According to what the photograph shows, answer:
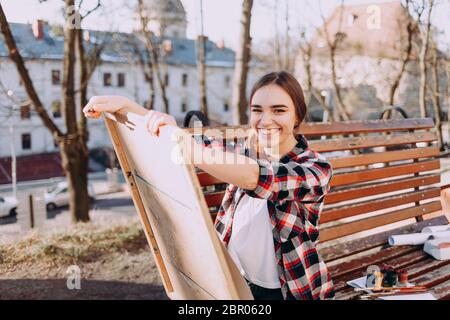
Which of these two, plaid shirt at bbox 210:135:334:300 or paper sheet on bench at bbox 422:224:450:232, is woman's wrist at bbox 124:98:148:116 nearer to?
plaid shirt at bbox 210:135:334:300

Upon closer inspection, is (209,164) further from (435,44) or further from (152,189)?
(435,44)

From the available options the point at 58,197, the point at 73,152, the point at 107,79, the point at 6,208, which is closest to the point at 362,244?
the point at 6,208

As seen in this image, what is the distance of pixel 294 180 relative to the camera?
1.78m

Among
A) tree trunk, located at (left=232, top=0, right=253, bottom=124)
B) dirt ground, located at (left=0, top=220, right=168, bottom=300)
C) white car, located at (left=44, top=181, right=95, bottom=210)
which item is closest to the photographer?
Answer: dirt ground, located at (left=0, top=220, right=168, bottom=300)

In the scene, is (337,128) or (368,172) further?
(368,172)

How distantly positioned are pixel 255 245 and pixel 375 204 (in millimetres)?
1965

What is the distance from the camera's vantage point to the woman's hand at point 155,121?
61.3 inches

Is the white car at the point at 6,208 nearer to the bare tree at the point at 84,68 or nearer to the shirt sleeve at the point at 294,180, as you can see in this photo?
the bare tree at the point at 84,68

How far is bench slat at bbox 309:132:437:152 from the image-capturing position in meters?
3.21

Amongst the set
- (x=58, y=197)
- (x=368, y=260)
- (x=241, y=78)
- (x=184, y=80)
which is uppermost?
(x=184, y=80)

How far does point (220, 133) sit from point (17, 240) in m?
2.42

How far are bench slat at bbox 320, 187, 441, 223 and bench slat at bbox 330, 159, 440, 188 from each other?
173 mm

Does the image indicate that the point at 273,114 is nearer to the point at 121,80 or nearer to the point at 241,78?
the point at 241,78

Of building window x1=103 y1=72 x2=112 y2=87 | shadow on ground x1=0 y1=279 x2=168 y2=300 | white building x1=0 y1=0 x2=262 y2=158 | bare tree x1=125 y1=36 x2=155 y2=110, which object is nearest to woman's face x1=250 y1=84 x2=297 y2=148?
shadow on ground x1=0 y1=279 x2=168 y2=300
